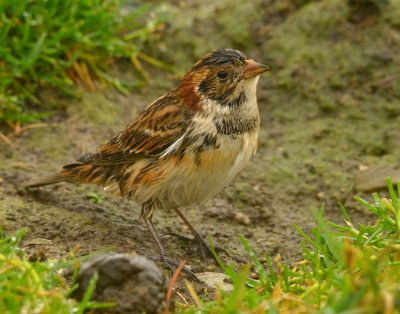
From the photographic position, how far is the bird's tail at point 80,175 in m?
6.09

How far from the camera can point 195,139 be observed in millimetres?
5188

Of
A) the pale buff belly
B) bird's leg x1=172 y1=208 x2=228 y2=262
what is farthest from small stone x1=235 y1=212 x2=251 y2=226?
the pale buff belly

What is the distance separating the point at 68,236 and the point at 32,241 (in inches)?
13.7

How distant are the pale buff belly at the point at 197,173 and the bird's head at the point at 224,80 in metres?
0.33

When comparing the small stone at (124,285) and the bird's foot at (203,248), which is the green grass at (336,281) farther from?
the bird's foot at (203,248)

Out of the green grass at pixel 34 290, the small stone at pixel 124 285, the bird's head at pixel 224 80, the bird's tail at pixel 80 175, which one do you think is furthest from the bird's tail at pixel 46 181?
the small stone at pixel 124 285

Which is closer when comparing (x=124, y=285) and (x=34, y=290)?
(x=34, y=290)

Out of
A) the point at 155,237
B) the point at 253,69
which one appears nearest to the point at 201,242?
the point at 155,237

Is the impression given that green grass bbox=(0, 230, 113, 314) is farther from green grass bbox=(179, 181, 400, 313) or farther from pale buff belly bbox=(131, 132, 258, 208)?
pale buff belly bbox=(131, 132, 258, 208)

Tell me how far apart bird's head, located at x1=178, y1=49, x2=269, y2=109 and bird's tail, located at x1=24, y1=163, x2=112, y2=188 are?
1063 mm

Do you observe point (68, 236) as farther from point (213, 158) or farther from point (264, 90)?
point (264, 90)

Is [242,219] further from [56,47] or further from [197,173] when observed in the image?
[56,47]

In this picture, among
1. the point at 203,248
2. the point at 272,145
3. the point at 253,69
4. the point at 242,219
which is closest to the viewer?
the point at 253,69

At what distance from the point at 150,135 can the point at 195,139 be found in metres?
0.51
